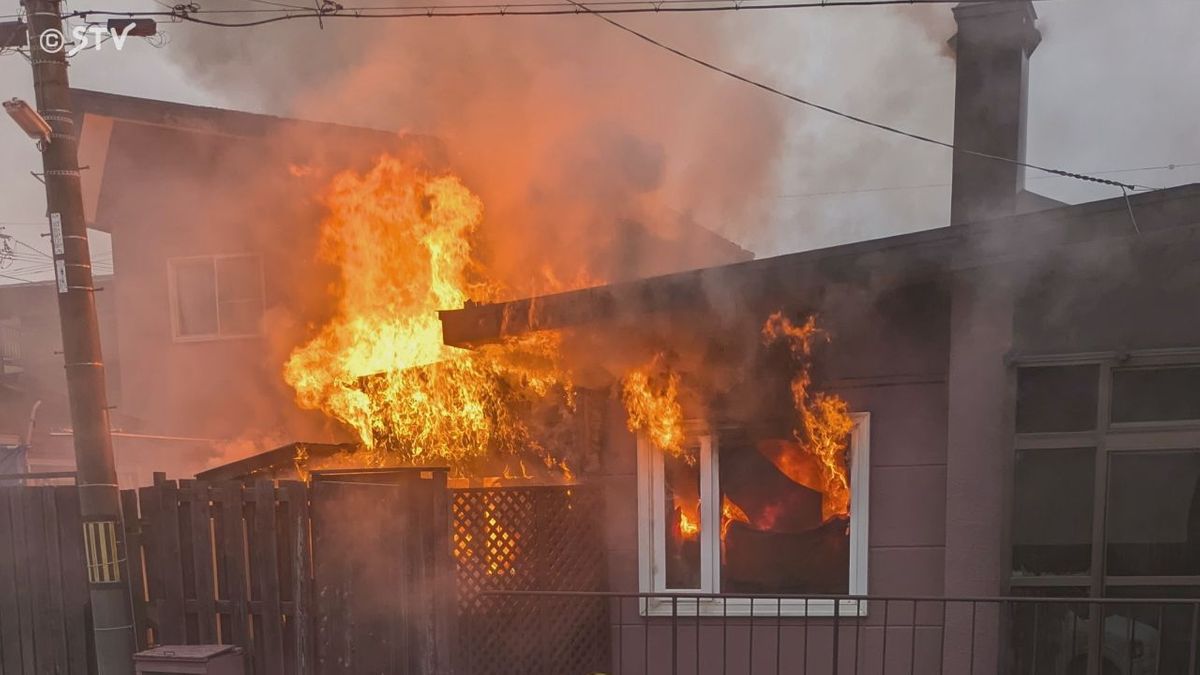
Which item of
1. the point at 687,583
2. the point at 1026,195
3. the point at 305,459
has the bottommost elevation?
the point at 687,583

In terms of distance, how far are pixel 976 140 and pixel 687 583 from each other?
4413 mm

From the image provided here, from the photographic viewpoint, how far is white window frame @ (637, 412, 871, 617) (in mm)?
5855

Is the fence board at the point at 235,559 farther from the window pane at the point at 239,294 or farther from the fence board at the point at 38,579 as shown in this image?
the window pane at the point at 239,294

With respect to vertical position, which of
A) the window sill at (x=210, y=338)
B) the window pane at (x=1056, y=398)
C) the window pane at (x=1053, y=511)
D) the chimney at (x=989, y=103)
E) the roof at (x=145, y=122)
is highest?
the roof at (x=145, y=122)

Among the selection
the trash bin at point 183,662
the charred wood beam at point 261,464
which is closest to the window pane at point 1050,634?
the trash bin at point 183,662

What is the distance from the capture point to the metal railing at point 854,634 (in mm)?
4809

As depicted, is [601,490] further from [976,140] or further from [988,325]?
[976,140]

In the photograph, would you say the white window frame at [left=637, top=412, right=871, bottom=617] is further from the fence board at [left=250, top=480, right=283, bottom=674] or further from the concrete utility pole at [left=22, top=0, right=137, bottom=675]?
the concrete utility pole at [left=22, top=0, right=137, bottom=675]

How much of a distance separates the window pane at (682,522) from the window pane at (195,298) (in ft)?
31.6

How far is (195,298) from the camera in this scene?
13.2 metres

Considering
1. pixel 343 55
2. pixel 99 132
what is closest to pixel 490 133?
pixel 343 55

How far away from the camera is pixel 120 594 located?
5.91 m

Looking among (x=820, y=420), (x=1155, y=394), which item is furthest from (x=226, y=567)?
(x=1155, y=394)

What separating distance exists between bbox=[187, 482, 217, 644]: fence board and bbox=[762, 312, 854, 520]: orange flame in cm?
440
